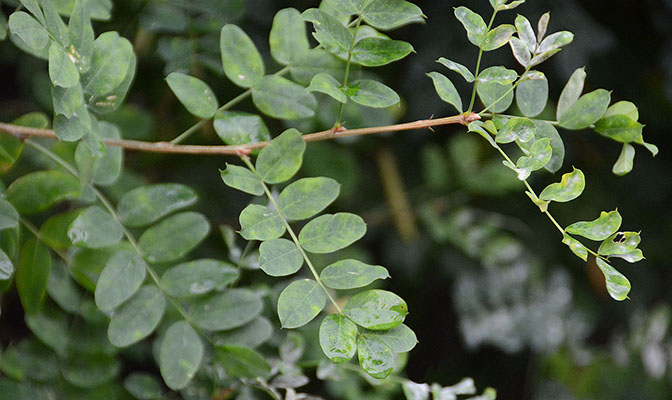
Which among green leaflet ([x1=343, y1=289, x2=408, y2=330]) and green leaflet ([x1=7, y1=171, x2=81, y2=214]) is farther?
green leaflet ([x1=7, y1=171, x2=81, y2=214])

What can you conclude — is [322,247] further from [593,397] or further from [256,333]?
[593,397]

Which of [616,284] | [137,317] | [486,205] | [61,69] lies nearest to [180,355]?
[137,317]

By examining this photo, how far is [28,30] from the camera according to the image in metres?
0.44

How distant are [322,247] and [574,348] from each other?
3.17 feet

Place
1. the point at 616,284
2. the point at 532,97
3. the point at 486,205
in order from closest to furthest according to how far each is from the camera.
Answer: the point at 616,284
the point at 532,97
the point at 486,205

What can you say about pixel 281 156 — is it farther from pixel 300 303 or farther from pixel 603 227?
pixel 603 227

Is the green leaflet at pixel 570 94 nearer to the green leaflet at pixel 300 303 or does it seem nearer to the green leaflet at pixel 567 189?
the green leaflet at pixel 567 189

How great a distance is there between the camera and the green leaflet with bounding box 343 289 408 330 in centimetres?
43

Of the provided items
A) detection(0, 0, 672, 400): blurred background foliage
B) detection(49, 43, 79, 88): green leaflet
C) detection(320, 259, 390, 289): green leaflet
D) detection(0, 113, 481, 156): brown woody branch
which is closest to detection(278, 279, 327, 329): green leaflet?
detection(320, 259, 390, 289): green leaflet

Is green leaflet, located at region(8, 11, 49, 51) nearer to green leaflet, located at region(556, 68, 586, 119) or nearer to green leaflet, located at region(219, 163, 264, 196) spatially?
green leaflet, located at region(219, 163, 264, 196)

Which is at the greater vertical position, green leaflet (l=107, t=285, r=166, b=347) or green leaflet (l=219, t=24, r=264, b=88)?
green leaflet (l=219, t=24, r=264, b=88)

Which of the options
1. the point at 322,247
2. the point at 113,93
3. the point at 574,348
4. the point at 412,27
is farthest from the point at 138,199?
the point at 574,348

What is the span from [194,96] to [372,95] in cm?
17

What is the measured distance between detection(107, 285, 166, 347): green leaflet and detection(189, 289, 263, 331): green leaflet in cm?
4
